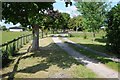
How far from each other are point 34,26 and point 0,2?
24.1 ft

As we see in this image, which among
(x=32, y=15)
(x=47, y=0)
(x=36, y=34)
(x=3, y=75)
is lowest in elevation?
(x=3, y=75)

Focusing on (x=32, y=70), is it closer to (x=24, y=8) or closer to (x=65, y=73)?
(x=65, y=73)

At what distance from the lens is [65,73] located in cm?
1164

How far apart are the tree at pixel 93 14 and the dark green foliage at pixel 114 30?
50.5 feet

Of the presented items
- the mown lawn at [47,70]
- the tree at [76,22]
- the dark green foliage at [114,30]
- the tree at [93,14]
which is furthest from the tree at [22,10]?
the tree at [76,22]

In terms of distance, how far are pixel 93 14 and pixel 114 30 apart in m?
17.3

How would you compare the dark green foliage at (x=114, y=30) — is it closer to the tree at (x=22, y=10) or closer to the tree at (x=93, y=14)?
the tree at (x=22, y=10)

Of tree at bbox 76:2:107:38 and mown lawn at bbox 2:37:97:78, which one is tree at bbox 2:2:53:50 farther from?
tree at bbox 76:2:107:38

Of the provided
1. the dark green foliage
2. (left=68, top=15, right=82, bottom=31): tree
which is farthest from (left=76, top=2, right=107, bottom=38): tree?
(left=68, top=15, right=82, bottom=31): tree

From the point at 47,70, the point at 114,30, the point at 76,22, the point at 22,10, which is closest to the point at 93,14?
the point at 114,30

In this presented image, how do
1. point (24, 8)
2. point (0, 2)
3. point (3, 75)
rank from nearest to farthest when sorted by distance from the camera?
point (3, 75) < point (0, 2) < point (24, 8)

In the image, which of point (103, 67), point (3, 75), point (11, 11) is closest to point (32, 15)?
Answer: point (11, 11)

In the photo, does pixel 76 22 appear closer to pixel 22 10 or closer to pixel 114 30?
pixel 114 30

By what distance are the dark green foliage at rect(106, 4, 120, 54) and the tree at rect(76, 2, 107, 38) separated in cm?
1538
